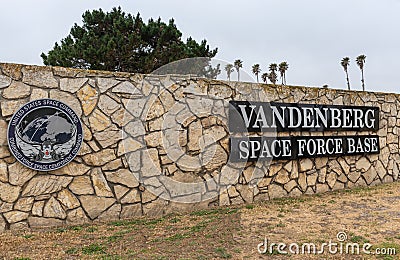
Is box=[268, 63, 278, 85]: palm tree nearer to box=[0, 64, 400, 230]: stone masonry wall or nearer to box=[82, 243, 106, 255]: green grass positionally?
box=[0, 64, 400, 230]: stone masonry wall

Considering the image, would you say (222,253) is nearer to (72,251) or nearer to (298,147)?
(72,251)

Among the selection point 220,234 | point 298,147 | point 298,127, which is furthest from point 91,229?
point 298,127

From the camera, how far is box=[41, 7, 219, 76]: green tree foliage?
11320 mm

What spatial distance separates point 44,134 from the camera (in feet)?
14.4

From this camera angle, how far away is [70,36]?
1290 centimetres

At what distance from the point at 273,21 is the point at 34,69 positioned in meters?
9.59

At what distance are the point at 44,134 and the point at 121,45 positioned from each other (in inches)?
295

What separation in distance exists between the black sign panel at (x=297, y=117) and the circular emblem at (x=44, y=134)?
2.44 metres

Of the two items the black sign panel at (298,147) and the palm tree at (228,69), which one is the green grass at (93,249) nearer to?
the black sign panel at (298,147)

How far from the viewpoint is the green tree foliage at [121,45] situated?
11320 millimetres

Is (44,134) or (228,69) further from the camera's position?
(228,69)

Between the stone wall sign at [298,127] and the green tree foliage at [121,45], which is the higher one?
the green tree foliage at [121,45]

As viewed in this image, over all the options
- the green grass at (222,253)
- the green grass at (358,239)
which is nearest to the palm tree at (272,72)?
the green grass at (358,239)

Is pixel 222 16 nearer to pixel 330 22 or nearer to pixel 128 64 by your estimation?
pixel 128 64
